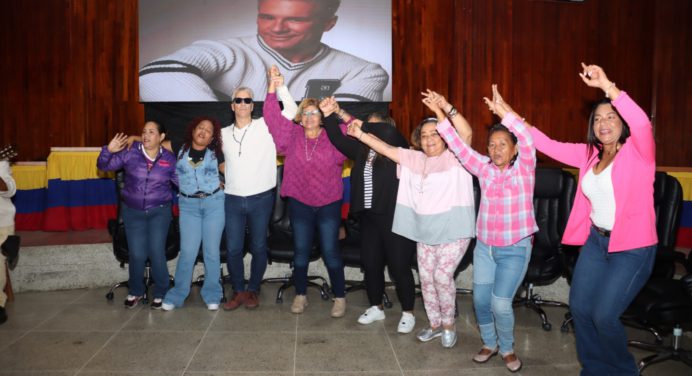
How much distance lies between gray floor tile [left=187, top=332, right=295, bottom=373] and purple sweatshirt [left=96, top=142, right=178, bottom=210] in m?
1.18

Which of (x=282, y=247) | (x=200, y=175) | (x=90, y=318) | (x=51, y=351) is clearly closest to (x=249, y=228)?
(x=282, y=247)

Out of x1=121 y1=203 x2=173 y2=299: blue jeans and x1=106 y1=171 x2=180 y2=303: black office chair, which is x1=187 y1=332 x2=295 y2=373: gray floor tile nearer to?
x1=121 y1=203 x2=173 y2=299: blue jeans

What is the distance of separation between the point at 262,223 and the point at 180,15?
4379 mm

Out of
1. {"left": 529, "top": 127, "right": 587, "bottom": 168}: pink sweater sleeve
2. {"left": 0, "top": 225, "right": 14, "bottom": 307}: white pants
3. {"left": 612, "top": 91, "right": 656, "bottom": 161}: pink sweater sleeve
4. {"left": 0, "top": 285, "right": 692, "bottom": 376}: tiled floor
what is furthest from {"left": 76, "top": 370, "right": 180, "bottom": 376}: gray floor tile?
{"left": 612, "top": 91, "right": 656, "bottom": 161}: pink sweater sleeve

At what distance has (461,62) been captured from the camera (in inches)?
299

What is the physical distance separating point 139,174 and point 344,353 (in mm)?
2078

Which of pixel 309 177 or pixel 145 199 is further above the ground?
pixel 309 177

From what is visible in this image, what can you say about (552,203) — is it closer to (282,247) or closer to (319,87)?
(282,247)

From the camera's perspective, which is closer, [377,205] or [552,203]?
[377,205]

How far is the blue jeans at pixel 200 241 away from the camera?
3.96 m

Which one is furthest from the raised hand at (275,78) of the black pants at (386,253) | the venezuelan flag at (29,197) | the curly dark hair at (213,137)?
the venezuelan flag at (29,197)

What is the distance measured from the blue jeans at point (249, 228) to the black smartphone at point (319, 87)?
3.56 m

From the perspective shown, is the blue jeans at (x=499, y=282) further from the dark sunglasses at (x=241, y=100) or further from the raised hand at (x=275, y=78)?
the dark sunglasses at (x=241, y=100)

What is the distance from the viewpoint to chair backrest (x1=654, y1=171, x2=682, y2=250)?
10.7 feet
